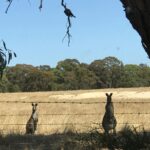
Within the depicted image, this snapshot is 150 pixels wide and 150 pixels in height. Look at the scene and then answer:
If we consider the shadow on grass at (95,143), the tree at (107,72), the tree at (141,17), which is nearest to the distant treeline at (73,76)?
the tree at (107,72)

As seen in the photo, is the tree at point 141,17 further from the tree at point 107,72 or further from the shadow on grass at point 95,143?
the tree at point 107,72

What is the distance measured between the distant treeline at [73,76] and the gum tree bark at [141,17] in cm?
5140

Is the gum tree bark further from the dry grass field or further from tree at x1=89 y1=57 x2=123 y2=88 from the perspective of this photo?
tree at x1=89 y1=57 x2=123 y2=88

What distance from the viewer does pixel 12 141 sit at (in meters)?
12.3

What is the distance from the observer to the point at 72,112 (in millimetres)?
28484

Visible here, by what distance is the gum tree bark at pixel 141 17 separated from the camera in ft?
20.5

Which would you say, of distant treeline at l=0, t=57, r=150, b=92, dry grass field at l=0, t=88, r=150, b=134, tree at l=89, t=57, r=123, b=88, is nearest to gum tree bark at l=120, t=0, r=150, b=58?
dry grass field at l=0, t=88, r=150, b=134

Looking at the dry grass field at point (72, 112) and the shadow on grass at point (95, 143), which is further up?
the dry grass field at point (72, 112)

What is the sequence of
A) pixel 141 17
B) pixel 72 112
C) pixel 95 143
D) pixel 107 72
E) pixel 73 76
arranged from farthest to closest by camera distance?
1. pixel 107 72
2. pixel 73 76
3. pixel 72 112
4. pixel 95 143
5. pixel 141 17

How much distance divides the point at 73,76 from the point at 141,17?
184 ft

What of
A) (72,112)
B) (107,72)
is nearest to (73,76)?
(107,72)

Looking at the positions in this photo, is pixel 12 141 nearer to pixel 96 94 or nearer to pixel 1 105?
pixel 1 105

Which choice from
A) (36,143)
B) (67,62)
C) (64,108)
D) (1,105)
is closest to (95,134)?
(36,143)

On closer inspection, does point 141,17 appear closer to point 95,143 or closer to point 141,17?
point 141,17
